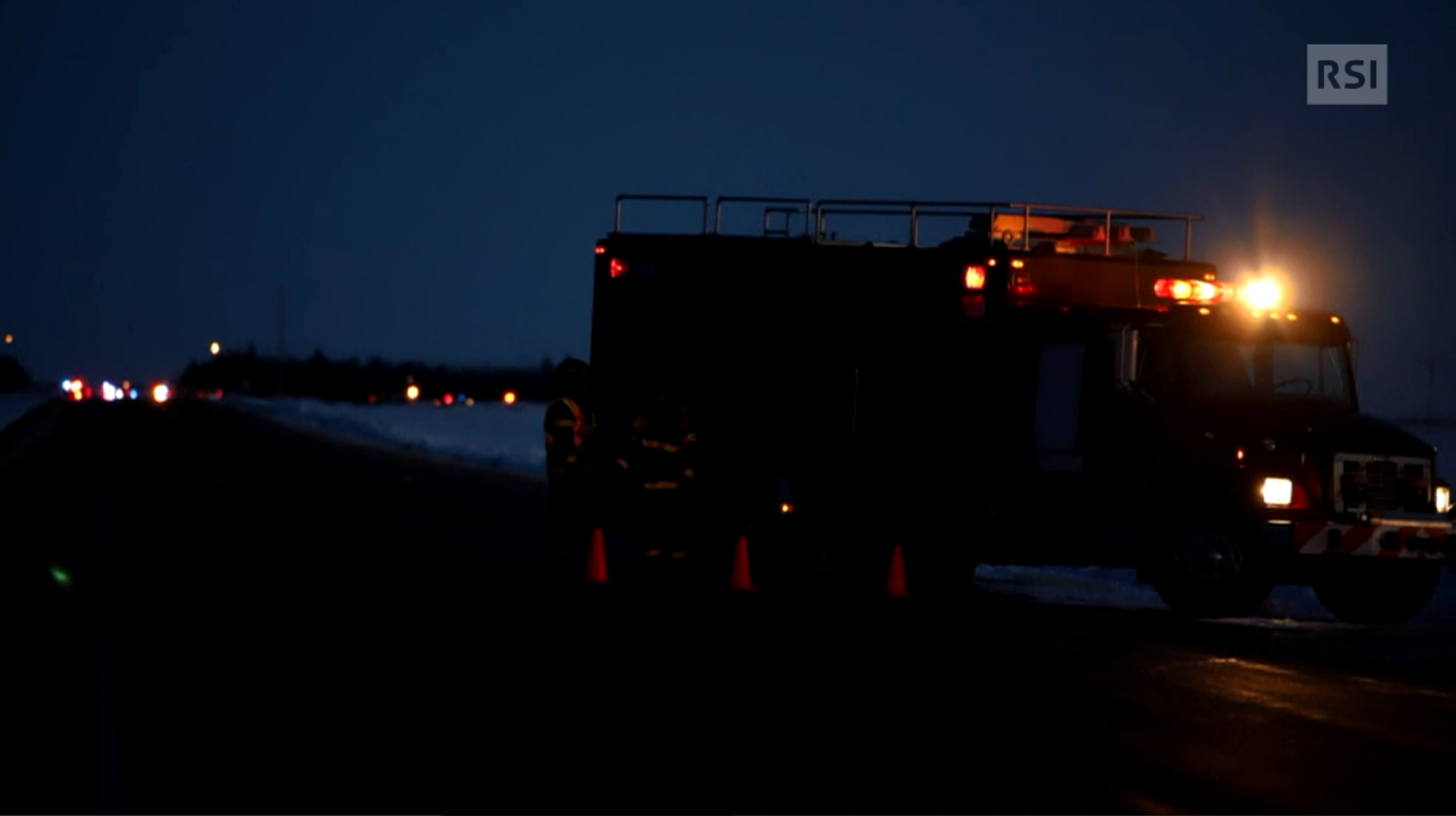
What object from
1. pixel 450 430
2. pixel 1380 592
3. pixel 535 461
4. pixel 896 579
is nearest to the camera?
pixel 1380 592

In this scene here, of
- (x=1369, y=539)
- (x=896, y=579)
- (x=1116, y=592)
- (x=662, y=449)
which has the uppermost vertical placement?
(x=662, y=449)

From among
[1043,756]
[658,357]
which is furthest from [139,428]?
[1043,756]

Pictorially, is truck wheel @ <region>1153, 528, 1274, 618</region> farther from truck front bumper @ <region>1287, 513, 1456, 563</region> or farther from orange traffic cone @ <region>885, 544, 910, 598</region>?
orange traffic cone @ <region>885, 544, 910, 598</region>

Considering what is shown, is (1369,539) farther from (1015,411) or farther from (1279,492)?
(1015,411)

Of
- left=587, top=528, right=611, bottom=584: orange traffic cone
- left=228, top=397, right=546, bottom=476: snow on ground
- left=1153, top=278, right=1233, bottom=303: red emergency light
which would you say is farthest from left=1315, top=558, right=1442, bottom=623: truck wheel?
left=228, top=397, right=546, bottom=476: snow on ground

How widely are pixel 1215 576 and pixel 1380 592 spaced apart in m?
1.73

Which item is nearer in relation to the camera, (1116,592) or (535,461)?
(1116,592)

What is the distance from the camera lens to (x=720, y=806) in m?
7.33

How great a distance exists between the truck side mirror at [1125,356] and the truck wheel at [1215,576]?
1.40 metres

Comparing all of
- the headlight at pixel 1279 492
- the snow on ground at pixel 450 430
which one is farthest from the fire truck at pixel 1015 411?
the snow on ground at pixel 450 430

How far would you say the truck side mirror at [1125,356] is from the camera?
1513 centimetres

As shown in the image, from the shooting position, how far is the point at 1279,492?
14570mm

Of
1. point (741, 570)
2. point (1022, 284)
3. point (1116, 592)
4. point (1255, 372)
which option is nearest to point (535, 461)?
point (1116, 592)

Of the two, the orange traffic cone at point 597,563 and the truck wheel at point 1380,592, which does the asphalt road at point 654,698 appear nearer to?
the orange traffic cone at point 597,563
